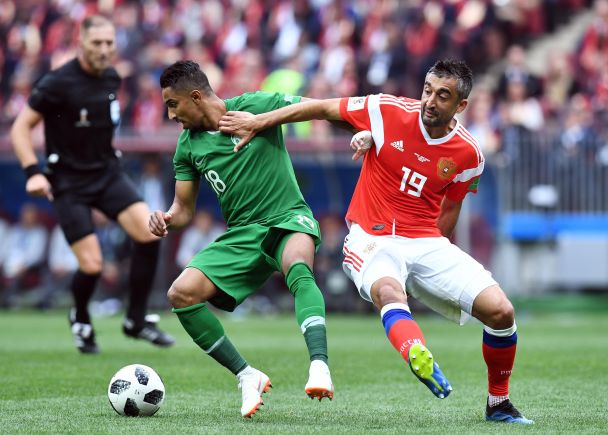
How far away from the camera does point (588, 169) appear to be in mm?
18141

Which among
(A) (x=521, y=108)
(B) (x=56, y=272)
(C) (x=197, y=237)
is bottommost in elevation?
(B) (x=56, y=272)

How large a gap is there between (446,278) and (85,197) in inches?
197

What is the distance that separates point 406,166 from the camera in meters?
7.25

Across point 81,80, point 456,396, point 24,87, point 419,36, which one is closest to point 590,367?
point 456,396

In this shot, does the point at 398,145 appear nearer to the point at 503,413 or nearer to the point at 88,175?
the point at 503,413

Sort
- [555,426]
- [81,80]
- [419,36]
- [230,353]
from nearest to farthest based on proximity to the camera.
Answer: [555,426] < [230,353] < [81,80] < [419,36]

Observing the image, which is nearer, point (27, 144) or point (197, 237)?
point (27, 144)

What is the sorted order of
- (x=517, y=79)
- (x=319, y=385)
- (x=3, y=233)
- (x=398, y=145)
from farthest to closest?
(x=517, y=79) → (x=3, y=233) → (x=398, y=145) → (x=319, y=385)

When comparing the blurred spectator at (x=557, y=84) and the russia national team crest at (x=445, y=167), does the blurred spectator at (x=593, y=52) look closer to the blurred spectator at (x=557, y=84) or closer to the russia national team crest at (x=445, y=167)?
the blurred spectator at (x=557, y=84)

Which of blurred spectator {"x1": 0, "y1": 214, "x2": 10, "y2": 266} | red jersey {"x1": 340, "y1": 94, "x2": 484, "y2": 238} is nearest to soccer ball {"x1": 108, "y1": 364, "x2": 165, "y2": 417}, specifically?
red jersey {"x1": 340, "y1": 94, "x2": 484, "y2": 238}

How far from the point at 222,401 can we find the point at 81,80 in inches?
167

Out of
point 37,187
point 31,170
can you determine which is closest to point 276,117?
point 37,187

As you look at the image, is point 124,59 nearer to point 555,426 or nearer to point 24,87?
point 24,87

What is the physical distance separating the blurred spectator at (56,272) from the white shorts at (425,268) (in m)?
12.3
